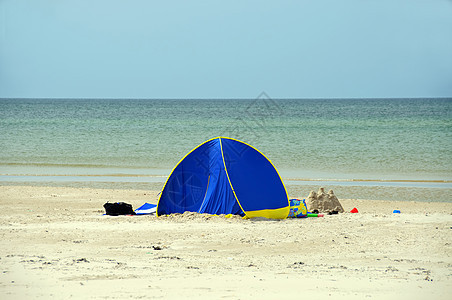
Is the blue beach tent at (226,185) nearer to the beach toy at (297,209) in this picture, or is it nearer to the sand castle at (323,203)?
the beach toy at (297,209)

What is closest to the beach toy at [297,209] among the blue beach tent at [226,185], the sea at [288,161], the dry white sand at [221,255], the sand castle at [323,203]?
the blue beach tent at [226,185]

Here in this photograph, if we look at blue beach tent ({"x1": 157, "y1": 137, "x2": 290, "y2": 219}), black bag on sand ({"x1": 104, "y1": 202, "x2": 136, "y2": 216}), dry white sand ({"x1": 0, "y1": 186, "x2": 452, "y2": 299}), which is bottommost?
dry white sand ({"x1": 0, "y1": 186, "x2": 452, "y2": 299})

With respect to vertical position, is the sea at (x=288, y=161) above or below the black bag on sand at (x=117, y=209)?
above

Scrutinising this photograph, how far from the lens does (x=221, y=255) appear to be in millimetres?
8914

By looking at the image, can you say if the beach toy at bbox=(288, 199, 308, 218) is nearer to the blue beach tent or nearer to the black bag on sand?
the blue beach tent

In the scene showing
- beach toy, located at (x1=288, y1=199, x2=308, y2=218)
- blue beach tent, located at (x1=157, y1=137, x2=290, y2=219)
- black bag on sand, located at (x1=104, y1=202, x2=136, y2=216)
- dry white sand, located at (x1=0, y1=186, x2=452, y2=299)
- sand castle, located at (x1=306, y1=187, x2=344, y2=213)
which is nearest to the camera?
dry white sand, located at (x1=0, y1=186, x2=452, y2=299)

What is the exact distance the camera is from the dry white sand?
6.73 m

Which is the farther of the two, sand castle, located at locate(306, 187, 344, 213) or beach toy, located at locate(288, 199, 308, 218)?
sand castle, located at locate(306, 187, 344, 213)

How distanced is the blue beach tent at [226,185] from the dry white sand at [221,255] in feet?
1.33

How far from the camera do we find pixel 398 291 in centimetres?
674

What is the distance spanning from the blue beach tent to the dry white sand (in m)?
0.41

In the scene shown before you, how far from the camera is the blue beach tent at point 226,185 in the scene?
12047 millimetres

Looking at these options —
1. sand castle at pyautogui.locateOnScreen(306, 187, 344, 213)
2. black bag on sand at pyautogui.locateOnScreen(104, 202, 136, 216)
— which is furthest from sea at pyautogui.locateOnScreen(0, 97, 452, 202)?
black bag on sand at pyautogui.locateOnScreen(104, 202, 136, 216)

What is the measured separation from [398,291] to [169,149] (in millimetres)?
26723
